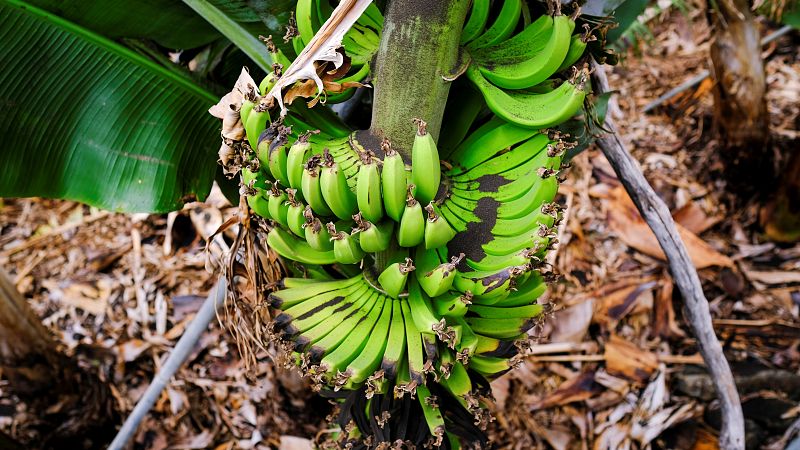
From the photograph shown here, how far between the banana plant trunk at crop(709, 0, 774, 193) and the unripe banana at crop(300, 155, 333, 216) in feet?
4.68

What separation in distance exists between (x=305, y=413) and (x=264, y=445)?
5.2 inches

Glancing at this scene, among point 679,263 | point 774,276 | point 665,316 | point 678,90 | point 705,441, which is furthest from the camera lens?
point 678,90

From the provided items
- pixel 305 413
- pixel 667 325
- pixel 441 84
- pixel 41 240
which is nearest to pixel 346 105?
pixel 441 84

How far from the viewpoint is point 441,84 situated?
0.73 metres

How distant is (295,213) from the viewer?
28.0 inches

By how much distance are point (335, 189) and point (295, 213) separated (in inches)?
2.9

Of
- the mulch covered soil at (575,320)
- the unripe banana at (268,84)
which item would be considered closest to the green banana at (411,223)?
the unripe banana at (268,84)

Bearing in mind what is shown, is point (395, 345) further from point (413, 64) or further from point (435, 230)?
point (413, 64)

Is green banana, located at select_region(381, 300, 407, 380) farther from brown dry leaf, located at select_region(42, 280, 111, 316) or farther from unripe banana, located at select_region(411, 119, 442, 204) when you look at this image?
brown dry leaf, located at select_region(42, 280, 111, 316)

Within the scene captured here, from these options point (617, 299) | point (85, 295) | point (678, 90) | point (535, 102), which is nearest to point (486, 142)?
point (535, 102)

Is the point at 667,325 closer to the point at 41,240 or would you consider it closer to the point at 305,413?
the point at 305,413

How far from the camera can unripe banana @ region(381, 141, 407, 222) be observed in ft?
2.16

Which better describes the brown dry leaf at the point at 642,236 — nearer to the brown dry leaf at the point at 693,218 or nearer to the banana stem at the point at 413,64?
the brown dry leaf at the point at 693,218

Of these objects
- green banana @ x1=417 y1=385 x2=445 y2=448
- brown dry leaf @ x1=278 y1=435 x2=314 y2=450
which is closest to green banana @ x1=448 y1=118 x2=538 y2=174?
green banana @ x1=417 y1=385 x2=445 y2=448
